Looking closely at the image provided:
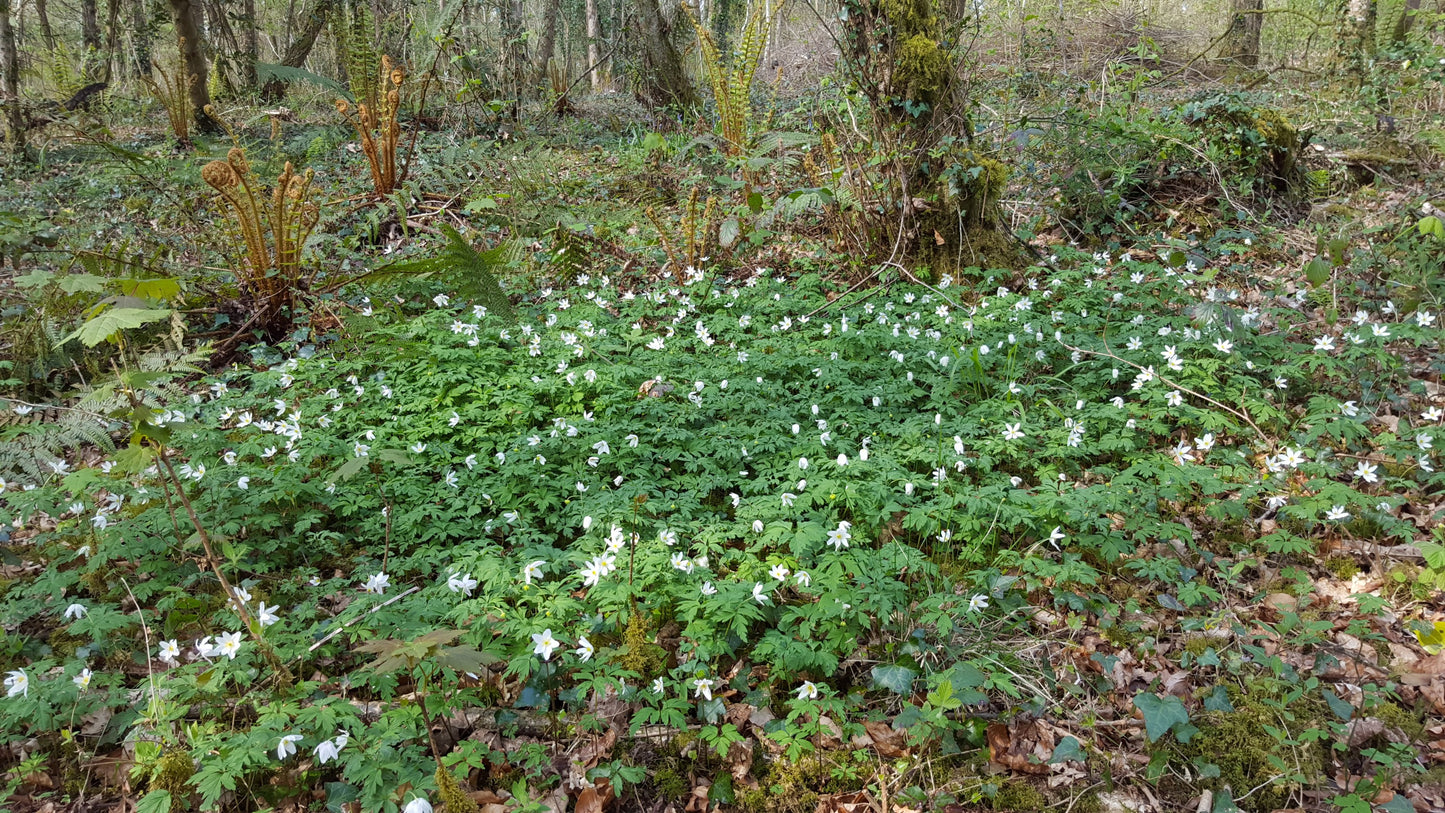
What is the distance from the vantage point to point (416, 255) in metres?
5.71

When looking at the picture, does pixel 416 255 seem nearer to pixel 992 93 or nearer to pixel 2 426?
pixel 2 426

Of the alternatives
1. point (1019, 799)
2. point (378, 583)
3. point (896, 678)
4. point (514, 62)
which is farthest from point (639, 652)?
point (514, 62)

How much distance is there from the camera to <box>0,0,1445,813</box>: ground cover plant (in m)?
2.05

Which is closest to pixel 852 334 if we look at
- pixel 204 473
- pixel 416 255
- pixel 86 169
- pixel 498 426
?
pixel 498 426

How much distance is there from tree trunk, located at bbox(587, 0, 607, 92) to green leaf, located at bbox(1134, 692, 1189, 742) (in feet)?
45.6

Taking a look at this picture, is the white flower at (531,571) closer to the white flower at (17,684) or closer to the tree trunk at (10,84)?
the white flower at (17,684)

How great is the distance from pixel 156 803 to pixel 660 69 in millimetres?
8971

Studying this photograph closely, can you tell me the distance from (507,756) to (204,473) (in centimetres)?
197

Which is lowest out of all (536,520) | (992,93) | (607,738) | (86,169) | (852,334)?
(607,738)

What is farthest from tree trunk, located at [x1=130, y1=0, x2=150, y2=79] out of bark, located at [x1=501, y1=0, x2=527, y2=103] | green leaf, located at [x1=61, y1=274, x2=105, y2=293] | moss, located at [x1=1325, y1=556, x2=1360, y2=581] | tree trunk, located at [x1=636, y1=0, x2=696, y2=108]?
moss, located at [x1=1325, y1=556, x2=1360, y2=581]

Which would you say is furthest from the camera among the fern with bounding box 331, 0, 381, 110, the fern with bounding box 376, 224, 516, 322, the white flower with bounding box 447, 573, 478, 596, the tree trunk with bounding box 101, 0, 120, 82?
the tree trunk with bounding box 101, 0, 120, 82

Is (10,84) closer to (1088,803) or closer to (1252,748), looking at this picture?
(1088,803)

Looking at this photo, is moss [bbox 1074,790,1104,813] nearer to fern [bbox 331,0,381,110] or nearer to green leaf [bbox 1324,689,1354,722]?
green leaf [bbox 1324,689,1354,722]

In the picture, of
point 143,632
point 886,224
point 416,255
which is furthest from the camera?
point 416,255
